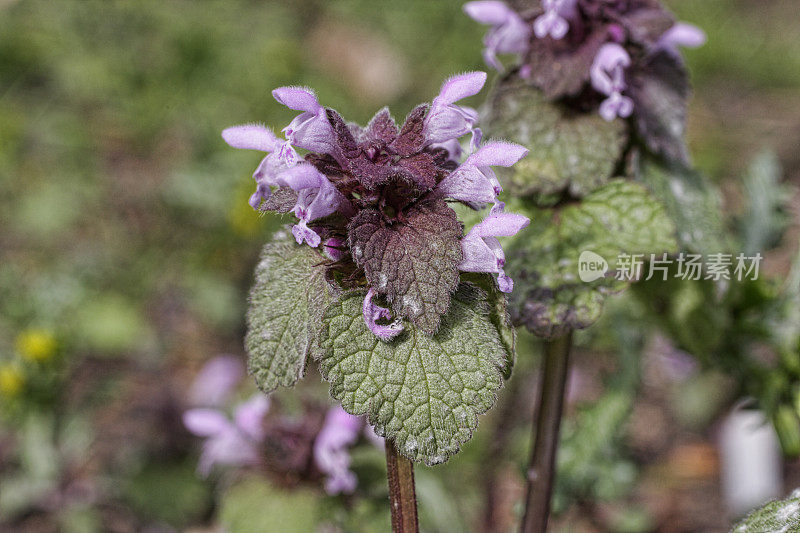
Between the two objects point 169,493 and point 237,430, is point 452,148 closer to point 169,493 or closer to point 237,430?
point 237,430

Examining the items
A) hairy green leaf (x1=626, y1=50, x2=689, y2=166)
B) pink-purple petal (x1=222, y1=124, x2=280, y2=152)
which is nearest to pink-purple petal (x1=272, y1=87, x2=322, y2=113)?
pink-purple petal (x1=222, y1=124, x2=280, y2=152)

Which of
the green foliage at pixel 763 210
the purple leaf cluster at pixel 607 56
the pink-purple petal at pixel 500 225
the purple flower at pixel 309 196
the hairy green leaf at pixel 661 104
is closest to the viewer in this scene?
the purple flower at pixel 309 196

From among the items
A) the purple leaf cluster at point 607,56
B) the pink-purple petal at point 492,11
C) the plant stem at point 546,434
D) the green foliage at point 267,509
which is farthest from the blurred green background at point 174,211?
the pink-purple petal at point 492,11

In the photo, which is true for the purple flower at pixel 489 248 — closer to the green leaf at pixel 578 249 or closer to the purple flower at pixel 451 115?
the purple flower at pixel 451 115

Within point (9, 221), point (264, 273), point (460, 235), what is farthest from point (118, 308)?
point (460, 235)

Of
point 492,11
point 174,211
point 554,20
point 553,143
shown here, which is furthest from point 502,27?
point 174,211
